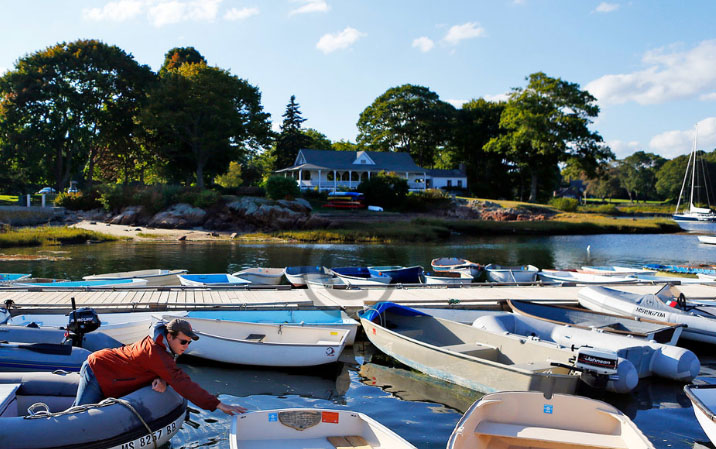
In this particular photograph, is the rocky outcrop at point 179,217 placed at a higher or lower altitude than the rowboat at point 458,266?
higher

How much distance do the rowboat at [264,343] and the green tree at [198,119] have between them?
1947 inches

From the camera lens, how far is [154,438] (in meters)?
6.83

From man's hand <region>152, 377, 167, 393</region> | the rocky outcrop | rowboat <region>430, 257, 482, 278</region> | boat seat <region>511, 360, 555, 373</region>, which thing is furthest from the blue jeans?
the rocky outcrop

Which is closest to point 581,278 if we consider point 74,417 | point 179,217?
point 74,417

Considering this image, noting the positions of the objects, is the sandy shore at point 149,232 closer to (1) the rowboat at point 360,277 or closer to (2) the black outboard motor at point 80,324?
(1) the rowboat at point 360,277

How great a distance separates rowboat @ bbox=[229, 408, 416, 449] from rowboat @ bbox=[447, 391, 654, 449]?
4.13ft

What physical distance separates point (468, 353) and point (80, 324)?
24.3ft

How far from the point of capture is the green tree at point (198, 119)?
58.1 m

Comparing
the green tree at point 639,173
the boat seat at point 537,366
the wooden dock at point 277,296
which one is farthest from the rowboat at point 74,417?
the green tree at point 639,173

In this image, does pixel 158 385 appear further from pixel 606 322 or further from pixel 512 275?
pixel 512 275

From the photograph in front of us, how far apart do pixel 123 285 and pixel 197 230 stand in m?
31.6

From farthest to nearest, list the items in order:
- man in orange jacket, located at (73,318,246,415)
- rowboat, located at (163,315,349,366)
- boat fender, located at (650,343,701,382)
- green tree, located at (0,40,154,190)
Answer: green tree, located at (0,40,154,190)
rowboat, located at (163,315,349,366)
boat fender, located at (650,343,701,382)
man in orange jacket, located at (73,318,246,415)

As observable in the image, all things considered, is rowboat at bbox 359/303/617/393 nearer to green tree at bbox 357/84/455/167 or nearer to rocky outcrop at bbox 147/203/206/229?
rocky outcrop at bbox 147/203/206/229

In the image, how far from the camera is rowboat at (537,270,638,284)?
2092 cm
